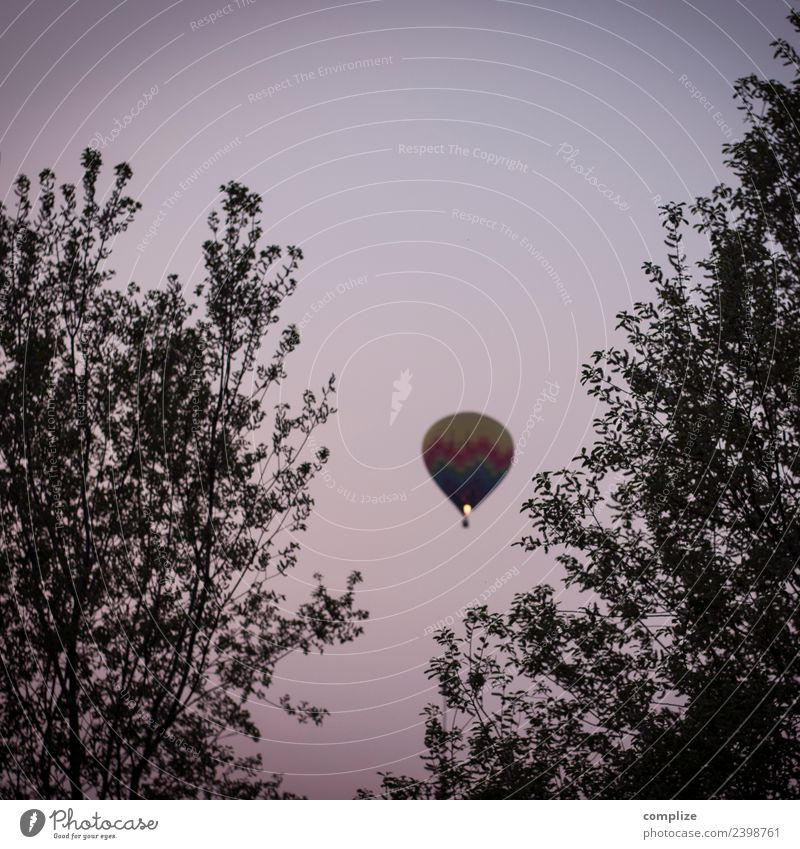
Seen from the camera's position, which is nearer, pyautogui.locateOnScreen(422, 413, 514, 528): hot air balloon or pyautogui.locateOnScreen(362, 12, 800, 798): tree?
pyautogui.locateOnScreen(362, 12, 800, 798): tree

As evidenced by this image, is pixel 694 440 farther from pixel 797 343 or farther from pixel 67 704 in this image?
pixel 67 704

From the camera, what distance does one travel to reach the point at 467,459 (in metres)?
21.4

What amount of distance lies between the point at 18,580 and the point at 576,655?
27.8 ft

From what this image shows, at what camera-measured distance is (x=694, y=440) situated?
10.9m

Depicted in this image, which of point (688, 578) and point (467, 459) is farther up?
point (467, 459)

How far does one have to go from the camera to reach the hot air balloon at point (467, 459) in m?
20.6

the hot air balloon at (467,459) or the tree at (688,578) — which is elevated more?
the hot air balloon at (467,459)

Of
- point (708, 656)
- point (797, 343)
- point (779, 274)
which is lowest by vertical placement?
point (708, 656)

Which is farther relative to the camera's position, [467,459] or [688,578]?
[467,459]

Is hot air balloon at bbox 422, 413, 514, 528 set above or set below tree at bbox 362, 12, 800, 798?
above

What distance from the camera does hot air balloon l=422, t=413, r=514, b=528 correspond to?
20.6 m

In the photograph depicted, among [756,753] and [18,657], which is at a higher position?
[18,657]
